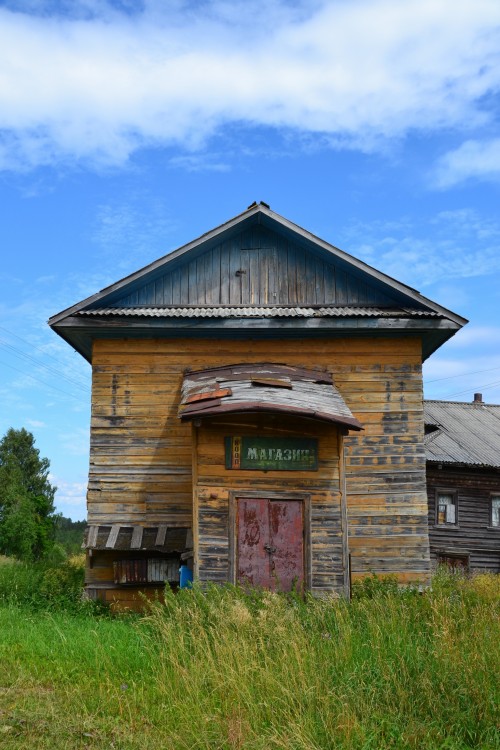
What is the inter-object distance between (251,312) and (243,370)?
44.3 inches

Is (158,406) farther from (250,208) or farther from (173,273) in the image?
(250,208)

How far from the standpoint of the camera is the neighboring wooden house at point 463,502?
89.7 ft

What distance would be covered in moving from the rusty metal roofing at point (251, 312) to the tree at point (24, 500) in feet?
71.4

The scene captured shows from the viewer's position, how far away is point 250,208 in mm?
14703

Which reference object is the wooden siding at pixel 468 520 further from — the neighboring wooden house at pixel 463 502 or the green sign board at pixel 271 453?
the green sign board at pixel 271 453

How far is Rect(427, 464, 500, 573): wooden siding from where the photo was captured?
90.2 feet

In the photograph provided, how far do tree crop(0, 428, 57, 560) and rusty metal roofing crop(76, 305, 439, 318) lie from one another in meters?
21.8

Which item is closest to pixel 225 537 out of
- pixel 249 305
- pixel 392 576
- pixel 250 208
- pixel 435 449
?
pixel 392 576

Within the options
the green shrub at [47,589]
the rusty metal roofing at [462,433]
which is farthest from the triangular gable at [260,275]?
the rusty metal roofing at [462,433]

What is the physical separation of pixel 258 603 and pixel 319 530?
282cm

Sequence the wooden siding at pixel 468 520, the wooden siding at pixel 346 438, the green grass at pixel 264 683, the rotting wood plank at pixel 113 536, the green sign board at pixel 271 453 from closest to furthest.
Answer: the green grass at pixel 264 683 → the green sign board at pixel 271 453 → the rotting wood plank at pixel 113 536 → the wooden siding at pixel 346 438 → the wooden siding at pixel 468 520

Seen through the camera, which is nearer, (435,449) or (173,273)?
(173,273)

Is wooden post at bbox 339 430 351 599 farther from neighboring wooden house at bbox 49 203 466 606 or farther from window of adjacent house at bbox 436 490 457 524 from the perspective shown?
window of adjacent house at bbox 436 490 457 524

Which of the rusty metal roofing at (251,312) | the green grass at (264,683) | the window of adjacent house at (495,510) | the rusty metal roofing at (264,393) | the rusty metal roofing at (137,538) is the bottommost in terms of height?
the green grass at (264,683)
